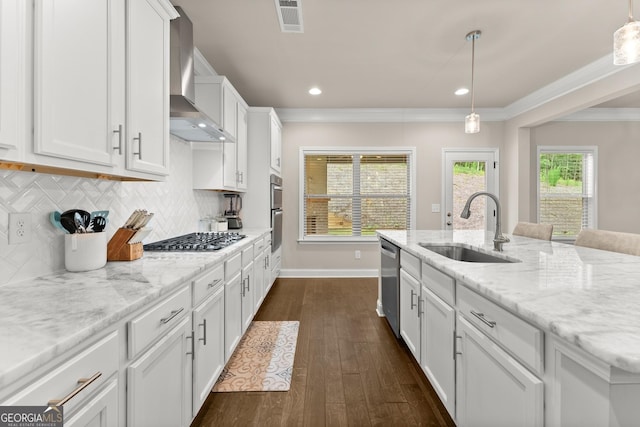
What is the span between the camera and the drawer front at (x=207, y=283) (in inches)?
60.0

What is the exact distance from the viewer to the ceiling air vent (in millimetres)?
2324

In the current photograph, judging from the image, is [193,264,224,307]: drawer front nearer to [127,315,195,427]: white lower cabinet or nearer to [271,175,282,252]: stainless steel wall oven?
[127,315,195,427]: white lower cabinet

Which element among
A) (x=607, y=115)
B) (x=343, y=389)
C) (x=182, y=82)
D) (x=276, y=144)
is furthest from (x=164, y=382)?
(x=607, y=115)

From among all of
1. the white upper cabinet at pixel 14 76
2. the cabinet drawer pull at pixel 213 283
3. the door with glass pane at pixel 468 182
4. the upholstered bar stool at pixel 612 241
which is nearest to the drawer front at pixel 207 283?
the cabinet drawer pull at pixel 213 283

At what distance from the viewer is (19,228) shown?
4.17 feet

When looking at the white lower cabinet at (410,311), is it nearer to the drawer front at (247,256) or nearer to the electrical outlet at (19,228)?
the drawer front at (247,256)

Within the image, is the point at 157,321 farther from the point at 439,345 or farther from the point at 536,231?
the point at 536,231

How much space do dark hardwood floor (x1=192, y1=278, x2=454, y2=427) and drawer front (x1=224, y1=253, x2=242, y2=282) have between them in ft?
2.40

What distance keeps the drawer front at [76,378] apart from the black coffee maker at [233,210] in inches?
109

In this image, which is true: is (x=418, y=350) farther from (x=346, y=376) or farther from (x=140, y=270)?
(x=140, y=270)

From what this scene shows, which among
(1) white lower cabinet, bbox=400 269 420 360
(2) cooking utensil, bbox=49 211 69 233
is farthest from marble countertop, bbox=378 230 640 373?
(2) cooking utensil, bbox=49 211 69 233

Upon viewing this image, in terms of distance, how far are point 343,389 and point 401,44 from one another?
299 centimetres

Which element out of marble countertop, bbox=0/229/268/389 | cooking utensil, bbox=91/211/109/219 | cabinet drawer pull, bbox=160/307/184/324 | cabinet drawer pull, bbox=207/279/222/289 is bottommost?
cabinet drawer pull, bbox=160/307/184/324

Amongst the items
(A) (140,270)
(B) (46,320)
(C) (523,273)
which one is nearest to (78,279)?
(A) (140,270)
